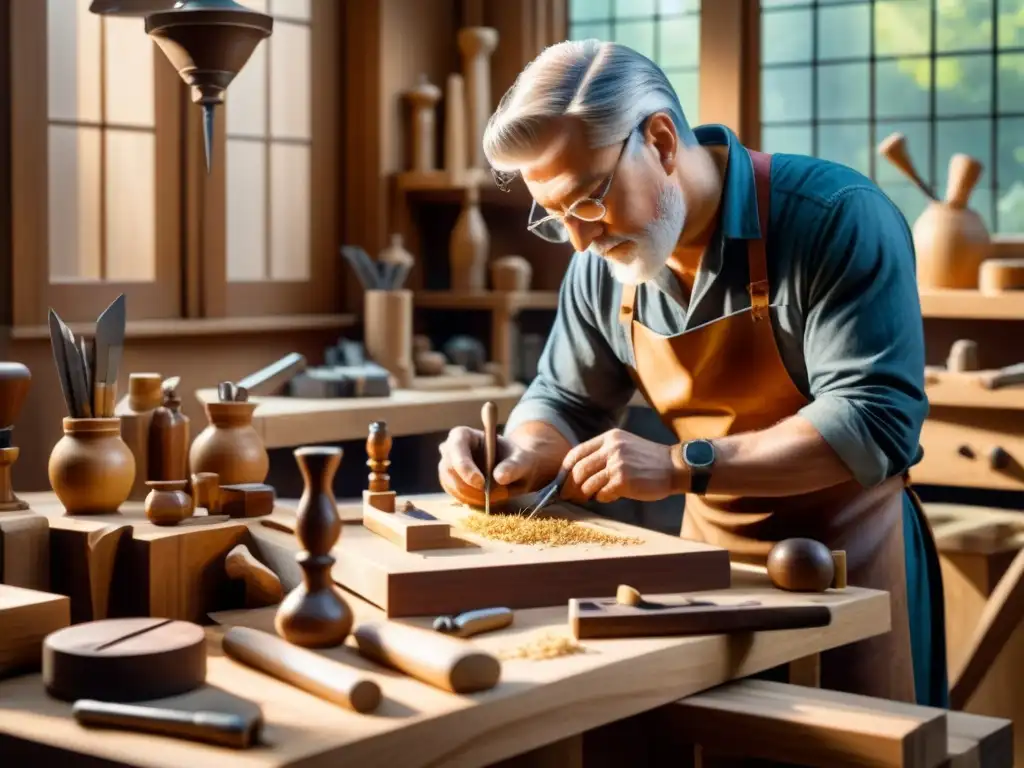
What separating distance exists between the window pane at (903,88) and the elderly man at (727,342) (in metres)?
2.34

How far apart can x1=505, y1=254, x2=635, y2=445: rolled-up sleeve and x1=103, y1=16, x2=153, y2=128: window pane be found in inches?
92.0

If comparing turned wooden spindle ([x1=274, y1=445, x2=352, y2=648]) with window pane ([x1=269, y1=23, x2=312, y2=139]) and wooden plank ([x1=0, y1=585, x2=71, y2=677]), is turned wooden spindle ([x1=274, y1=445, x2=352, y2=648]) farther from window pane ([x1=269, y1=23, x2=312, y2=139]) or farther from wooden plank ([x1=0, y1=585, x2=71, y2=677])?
window pane ([x1=269, y1=23, x2=312, y2=139])

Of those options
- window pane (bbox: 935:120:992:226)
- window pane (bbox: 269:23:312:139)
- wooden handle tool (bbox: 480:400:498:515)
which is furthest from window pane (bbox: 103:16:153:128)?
wooden handle tool (bbox: 480:400:498:515)

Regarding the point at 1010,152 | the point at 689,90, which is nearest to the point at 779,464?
the point at 1010,152

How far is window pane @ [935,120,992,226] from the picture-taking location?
4.57m

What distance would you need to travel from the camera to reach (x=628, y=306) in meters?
2.63

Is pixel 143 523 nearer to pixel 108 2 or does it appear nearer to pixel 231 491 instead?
pixel 231 491

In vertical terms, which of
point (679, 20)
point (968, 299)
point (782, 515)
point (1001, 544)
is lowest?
point (1001, 544)

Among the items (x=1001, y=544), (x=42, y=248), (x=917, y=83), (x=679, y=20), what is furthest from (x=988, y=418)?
(x=42, y=248)

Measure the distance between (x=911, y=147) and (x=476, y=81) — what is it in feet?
5.20

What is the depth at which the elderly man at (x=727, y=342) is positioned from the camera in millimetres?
2238

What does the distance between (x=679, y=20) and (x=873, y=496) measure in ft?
10.3

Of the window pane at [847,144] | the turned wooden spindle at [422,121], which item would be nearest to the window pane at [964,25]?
the window pane at [847,144]

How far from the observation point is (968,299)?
403cm
